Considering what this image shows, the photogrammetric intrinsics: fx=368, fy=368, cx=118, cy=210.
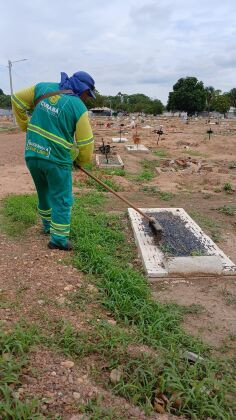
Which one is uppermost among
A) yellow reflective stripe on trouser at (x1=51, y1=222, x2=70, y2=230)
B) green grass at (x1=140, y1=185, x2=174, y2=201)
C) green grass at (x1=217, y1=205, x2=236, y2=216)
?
yellow reflective stripe on trouser at (x1=51, y1=222, x2=70, y2=230)

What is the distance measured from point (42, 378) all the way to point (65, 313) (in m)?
0.75

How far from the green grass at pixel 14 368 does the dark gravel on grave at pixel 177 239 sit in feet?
6.54

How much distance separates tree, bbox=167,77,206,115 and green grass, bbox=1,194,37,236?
6118cm

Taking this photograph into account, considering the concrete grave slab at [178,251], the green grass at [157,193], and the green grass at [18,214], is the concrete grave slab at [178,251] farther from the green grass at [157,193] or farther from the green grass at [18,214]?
the green grass at [157,193]

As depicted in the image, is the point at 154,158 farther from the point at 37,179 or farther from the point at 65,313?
the point at 65,313

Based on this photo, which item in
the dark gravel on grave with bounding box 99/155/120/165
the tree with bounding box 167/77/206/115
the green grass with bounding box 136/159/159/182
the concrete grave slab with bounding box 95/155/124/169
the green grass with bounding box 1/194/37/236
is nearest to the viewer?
the green grass with bounding box 1/194/37/236

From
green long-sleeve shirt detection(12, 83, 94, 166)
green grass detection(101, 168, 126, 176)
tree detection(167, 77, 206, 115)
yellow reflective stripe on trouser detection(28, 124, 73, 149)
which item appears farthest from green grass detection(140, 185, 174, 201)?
tree detection(167, 77, 206, 115)

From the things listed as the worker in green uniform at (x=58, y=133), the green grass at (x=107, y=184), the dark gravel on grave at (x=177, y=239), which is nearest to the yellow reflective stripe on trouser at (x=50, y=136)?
the worker in green uniform at (x=58, y=133)

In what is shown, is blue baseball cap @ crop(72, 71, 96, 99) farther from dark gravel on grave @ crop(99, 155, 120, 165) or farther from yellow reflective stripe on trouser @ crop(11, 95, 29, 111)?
dark gravel on grave @ crop(99, 155, 120, 165)

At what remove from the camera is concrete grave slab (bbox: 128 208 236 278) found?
12.2ft

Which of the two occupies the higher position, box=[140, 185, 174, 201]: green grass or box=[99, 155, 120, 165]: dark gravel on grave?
box=[99, 155, 120, 165]: dark gravel on grave

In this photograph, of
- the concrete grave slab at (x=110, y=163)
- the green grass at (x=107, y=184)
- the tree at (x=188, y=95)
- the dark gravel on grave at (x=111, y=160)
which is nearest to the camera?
the green grass at (x=107, y=184)

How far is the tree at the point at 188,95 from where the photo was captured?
205 feet

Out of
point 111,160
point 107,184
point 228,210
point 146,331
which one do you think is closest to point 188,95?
point 111,160
